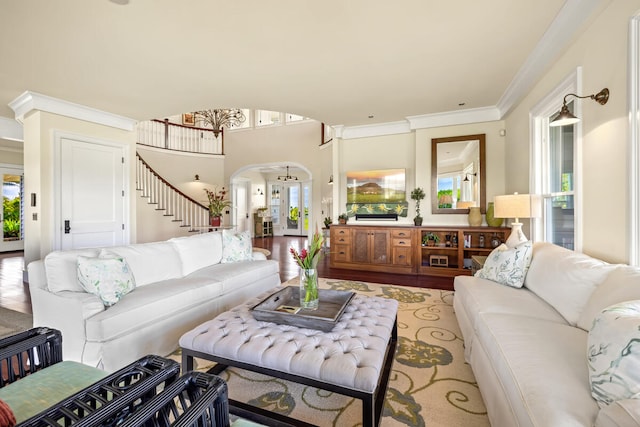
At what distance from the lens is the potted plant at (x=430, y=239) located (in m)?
5.01

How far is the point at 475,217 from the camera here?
187 inches

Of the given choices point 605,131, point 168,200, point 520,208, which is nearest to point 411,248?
point 520,208

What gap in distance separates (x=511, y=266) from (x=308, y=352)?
2.02m

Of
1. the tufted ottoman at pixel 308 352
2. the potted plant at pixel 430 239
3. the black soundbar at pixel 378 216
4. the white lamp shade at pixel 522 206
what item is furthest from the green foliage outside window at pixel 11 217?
the white lamp shade at pixel 522 206

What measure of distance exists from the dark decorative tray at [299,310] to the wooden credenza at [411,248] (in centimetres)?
288

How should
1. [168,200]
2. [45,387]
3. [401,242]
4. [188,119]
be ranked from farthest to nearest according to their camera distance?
[188,119] < [168,200] < [401,242] < [45,387]

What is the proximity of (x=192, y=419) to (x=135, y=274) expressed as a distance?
85.9 inches

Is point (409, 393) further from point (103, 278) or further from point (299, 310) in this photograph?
point (103, 278)

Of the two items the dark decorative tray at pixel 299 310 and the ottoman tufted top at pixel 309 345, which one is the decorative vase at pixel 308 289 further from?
the ottoman tufted top at pixel 309 345

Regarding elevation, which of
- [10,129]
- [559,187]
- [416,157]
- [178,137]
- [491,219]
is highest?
[178,137]

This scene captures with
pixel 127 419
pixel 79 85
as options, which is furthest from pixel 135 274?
pixel 79 85

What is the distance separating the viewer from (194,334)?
173 centimetres

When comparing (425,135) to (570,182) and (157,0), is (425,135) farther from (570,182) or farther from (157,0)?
(157,0)

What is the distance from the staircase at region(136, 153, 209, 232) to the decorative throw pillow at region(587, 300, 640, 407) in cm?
737
